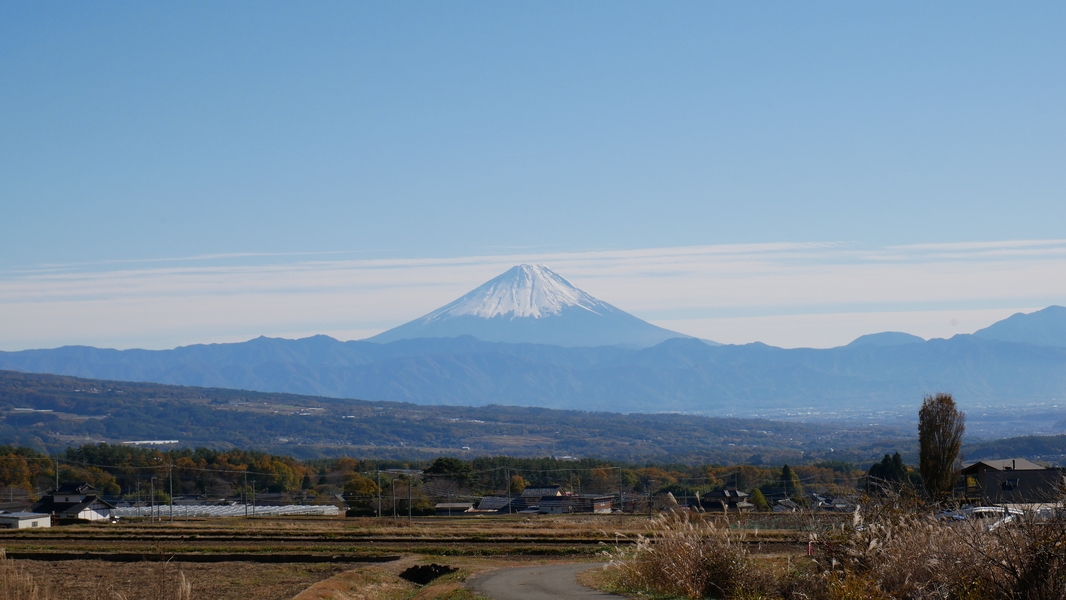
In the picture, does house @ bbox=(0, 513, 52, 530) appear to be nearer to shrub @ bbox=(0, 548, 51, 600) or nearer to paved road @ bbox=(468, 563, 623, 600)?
paved road @ bbox=(468, 563, 623, 600)

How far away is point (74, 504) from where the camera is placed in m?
53.6

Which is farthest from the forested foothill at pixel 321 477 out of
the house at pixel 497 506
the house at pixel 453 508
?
the house at pixel 453 508

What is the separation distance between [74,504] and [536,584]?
4287 cm

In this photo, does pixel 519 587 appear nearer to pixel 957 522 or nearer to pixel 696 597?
pixel 696 597

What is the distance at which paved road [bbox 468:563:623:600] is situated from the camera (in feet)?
54.7

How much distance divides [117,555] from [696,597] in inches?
657

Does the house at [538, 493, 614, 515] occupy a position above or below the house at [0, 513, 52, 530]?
below

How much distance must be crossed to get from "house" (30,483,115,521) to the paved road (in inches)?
1419

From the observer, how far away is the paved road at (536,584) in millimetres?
16672

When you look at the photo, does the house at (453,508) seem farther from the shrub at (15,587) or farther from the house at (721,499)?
the shrub at (15,587)

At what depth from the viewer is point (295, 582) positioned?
21016 millimetres

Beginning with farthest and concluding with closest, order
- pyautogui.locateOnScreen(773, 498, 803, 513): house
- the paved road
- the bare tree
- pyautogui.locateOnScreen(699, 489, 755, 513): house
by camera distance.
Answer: pyautogui.locateOnScreen(699, 489, 755, 513): house < the bare tree < pyautogui.locateOnScreen(773, 498, 803, 513): house < the paved road

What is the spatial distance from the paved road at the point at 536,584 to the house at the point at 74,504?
118ft

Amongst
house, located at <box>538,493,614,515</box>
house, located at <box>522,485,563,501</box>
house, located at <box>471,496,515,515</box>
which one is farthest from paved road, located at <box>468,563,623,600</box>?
house, located at <box>522,485,563,501</box>
